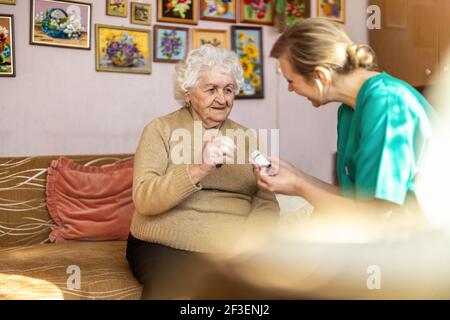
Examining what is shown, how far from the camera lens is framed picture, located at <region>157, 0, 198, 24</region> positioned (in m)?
2.95

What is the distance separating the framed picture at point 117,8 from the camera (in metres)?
2.80

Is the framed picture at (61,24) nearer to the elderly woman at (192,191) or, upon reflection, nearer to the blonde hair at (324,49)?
the elderly woman at (192,191)

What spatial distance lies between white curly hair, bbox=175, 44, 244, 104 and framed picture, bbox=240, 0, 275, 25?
4.12 feet

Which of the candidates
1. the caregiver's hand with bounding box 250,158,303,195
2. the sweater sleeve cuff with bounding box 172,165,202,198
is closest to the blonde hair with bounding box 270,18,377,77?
the caregiver's hand with bounding box 250,158,303,195

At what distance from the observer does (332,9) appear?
3.46 metres

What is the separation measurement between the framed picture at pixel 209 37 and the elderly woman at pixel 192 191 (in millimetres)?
1076

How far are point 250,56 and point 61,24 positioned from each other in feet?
3.69

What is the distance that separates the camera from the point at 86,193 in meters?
2.39

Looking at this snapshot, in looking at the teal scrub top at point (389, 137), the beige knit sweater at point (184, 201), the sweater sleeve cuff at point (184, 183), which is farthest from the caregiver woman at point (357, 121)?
the beige knit sweater at point (184, 201)

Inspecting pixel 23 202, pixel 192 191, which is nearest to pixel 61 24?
pixel 23 202

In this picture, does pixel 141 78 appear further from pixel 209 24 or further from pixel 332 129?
pixel 332 129

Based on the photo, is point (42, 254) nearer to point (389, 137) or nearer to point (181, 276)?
point (181, 276)

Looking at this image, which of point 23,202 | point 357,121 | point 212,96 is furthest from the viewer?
point 23,202

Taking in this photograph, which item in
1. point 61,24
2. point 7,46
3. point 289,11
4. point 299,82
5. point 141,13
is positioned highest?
point 289,11
